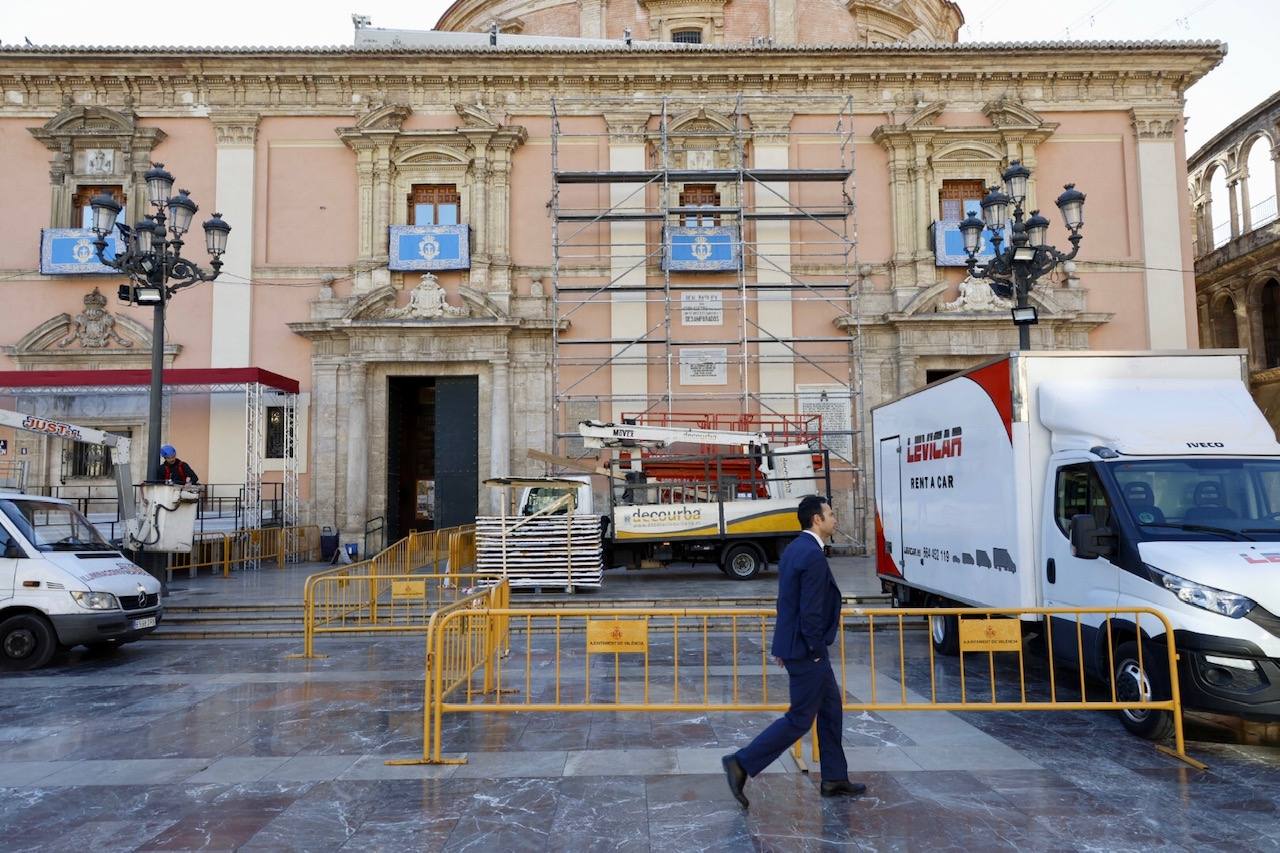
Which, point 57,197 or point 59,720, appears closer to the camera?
point 59,720

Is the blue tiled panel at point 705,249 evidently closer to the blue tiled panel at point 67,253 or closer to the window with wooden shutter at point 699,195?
the window with wooden shutter at point 699,195

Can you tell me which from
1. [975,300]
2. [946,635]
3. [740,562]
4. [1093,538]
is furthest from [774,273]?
[1093,538]

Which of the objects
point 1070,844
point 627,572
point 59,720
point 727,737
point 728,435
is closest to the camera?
point 1070,844

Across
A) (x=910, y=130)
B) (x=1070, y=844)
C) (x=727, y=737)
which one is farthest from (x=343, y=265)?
(x=1070, y=844)

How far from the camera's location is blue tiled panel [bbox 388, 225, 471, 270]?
20.3m

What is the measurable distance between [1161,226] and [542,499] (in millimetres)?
15921

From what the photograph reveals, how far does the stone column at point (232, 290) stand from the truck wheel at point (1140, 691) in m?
18.1

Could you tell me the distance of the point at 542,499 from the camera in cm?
1548

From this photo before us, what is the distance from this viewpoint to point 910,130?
67.4 feet

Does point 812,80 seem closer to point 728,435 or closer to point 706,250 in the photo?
→ point 706,250

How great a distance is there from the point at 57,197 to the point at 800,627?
72.2ft

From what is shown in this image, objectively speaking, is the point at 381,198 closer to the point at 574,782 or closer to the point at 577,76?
the point at 577,76

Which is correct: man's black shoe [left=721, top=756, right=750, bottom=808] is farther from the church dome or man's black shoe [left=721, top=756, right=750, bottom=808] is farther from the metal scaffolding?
the church dome

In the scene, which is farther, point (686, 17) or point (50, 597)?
point (686, 17)
